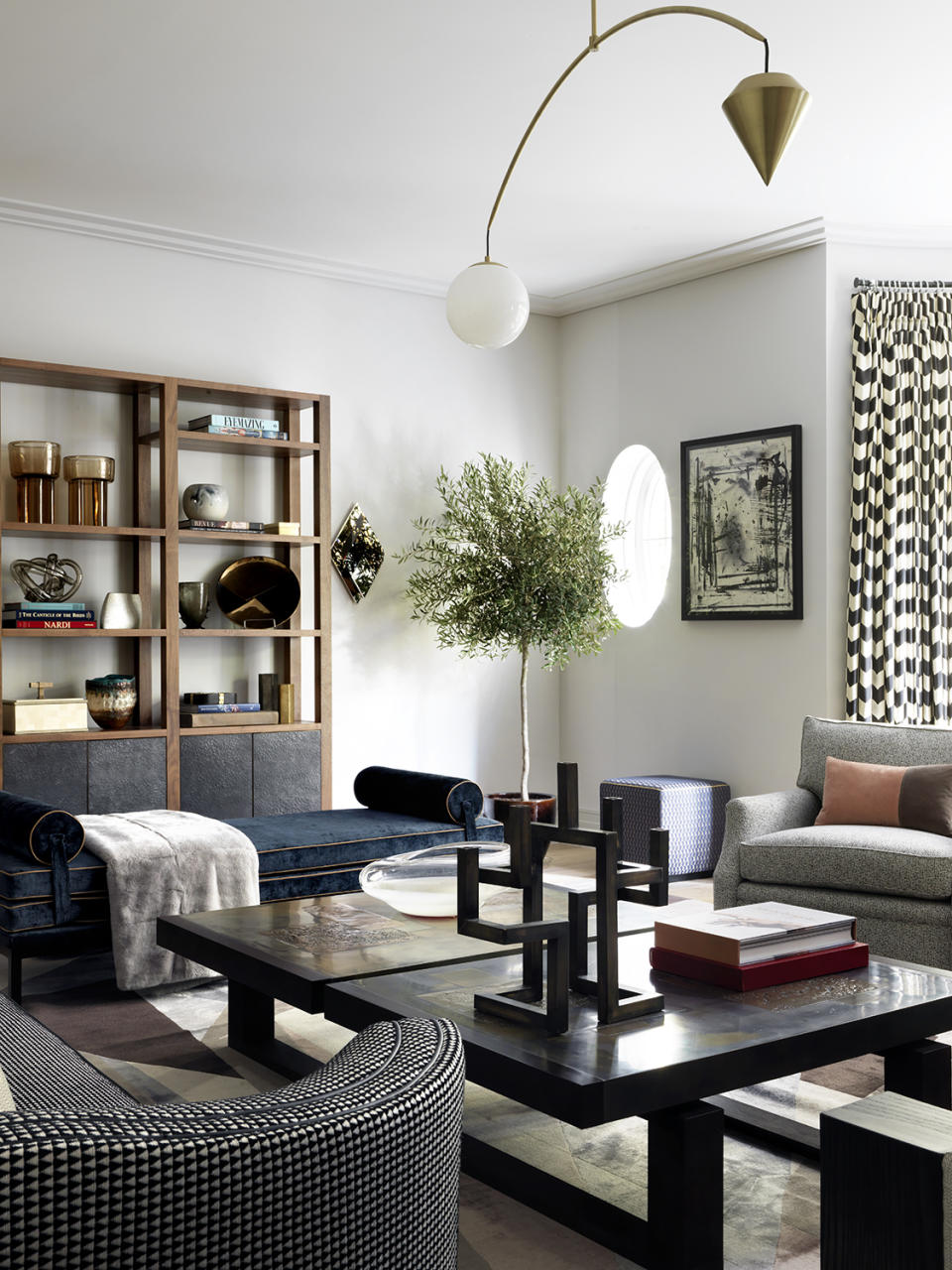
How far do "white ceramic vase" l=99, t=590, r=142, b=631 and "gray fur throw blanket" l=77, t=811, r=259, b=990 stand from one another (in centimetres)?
145

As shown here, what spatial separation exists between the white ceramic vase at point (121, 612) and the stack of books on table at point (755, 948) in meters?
3.41

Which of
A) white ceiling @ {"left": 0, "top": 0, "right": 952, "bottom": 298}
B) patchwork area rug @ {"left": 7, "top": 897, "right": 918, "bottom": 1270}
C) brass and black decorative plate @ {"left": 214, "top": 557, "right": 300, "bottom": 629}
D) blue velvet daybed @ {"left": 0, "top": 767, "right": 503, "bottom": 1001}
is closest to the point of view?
patchwork area rug @ {"left": 7, "top": 897, "right": 918, "bottom": 1270}

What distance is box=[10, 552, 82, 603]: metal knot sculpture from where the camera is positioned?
5.12m

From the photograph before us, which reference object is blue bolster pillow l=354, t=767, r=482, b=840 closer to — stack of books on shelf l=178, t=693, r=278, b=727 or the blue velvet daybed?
the blue velvet daybed

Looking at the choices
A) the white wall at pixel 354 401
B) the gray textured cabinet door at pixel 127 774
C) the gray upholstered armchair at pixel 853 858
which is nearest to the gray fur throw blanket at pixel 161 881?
the gray textured cabinet door at pixel 127 774

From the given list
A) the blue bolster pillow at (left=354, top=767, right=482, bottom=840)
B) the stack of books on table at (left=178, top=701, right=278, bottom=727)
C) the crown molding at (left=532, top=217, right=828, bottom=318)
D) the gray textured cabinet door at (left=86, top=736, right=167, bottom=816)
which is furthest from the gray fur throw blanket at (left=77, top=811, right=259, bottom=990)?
the crown molding at (left=532, top=217, right=828, bottom=318)

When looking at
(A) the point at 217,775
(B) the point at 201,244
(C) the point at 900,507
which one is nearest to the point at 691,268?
(C) the point at 900,507

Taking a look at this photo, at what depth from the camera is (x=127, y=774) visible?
16.4 feet

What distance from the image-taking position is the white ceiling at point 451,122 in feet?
12.0

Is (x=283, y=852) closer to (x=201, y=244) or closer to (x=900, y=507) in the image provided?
(x=201, y=244)

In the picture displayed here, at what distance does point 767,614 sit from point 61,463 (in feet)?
10.7

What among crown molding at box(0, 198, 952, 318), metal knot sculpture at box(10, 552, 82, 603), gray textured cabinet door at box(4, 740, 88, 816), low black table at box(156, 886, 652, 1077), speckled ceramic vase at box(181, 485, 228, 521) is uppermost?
crown molding at box(0, 198, 952, 318)

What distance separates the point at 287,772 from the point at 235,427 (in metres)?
1.54

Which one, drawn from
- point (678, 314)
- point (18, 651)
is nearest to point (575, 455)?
point (678, 314)
